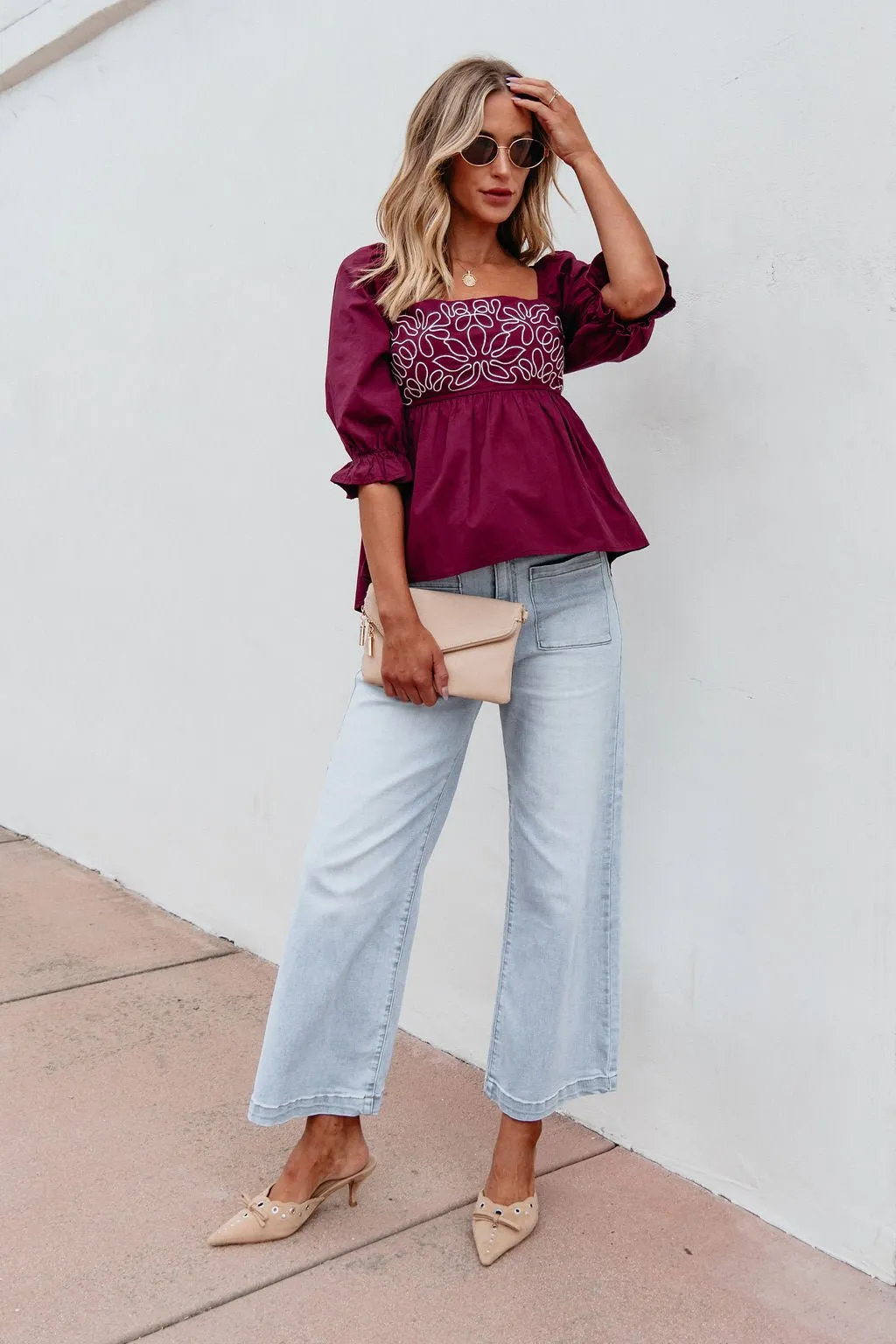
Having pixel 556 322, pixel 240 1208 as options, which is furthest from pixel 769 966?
pixel 556 322

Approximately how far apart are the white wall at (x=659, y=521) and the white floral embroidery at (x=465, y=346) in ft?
1.36

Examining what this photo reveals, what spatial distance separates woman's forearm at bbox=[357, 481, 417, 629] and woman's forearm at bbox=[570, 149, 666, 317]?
502 millimetres

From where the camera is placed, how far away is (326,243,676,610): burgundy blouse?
2.07 m

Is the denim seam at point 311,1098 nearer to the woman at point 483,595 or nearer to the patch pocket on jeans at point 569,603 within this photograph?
the woman at point 483,595

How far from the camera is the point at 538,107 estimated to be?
208cm

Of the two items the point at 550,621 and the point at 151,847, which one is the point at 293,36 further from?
the point at 151,847

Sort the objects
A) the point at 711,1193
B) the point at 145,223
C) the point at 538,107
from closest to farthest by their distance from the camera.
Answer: the point at 538,107, the point at 711,1193, the point at 145,223

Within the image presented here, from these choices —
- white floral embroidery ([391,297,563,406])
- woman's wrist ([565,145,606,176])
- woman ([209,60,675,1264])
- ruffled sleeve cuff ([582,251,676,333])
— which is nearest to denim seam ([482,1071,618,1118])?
woman ([209,60,675,1264])

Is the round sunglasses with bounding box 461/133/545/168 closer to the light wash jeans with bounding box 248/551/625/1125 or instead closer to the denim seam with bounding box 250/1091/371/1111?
the light wash jeans with bounding box 248/551/625/1125

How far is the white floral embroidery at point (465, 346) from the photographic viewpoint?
210 cm

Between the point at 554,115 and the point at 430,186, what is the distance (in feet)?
0.74

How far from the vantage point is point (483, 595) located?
7.00 ft

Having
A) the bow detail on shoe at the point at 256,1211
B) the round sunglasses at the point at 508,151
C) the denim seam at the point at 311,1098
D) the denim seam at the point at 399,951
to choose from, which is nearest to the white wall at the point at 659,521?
the round sunglasses at the point at 508,151

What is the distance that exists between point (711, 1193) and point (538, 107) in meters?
1.91
